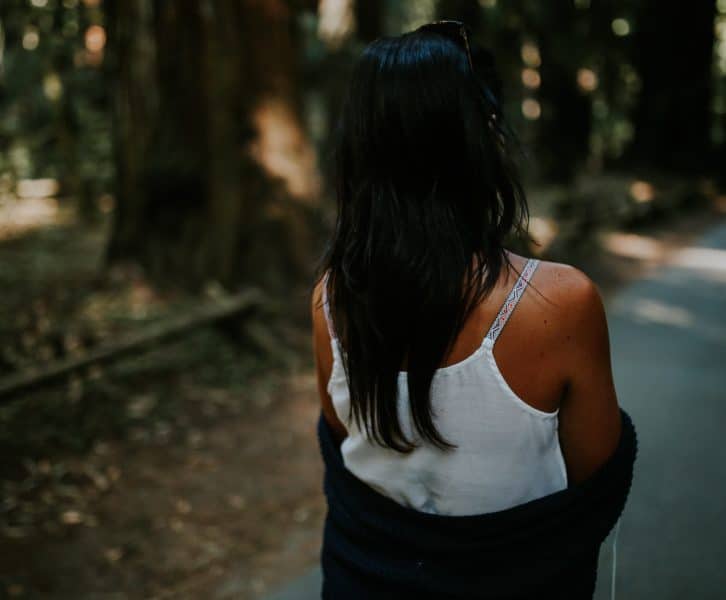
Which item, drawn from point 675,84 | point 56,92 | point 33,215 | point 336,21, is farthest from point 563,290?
point 675,84

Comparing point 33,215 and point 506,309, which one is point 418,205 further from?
point 33,215

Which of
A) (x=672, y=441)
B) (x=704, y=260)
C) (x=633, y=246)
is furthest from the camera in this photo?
(x=633, y=246)

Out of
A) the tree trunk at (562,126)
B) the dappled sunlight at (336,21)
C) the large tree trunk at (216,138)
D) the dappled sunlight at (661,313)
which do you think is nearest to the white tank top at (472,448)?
the large tree trunk at (216,138)

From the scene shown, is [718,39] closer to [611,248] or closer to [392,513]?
[611,248]

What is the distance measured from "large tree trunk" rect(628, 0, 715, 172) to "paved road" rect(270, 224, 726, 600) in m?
10.2

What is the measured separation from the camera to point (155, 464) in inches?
189

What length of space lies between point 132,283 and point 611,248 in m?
7.05

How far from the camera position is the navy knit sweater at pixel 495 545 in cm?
159

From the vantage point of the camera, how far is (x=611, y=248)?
11.2 metres

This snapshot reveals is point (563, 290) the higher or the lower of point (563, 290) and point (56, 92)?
the higher

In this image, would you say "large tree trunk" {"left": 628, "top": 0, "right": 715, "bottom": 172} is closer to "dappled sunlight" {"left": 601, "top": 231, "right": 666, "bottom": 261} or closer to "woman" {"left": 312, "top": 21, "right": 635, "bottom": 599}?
"dappled sunlight" {"left": 601, "top": 231, "right": 666, "bottom": 261}

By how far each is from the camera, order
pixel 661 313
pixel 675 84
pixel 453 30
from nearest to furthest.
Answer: pixel 453 30 < pixel 661 313 < pixel 675 84

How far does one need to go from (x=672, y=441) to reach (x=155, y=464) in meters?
3.35

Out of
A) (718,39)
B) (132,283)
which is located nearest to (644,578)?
(132,283)
